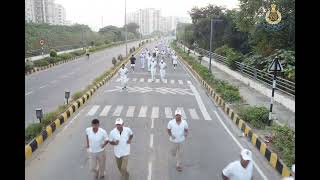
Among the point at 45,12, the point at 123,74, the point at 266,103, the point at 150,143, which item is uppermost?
the point at 45,12

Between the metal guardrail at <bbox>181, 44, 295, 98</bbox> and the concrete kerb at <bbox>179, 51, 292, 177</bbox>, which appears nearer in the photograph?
the concrete kerb at <bbox>179, 51, 292, 177</bbox>

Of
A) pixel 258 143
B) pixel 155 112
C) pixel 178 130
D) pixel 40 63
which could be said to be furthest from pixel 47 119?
pixel 40 63

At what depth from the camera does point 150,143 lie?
12664 millimetres

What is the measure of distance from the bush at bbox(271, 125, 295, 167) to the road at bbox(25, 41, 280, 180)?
546 mm

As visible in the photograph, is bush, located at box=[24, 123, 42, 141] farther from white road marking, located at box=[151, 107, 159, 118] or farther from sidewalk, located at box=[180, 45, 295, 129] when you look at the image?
sidewalk, located at box=[180, 45, 295, 129]

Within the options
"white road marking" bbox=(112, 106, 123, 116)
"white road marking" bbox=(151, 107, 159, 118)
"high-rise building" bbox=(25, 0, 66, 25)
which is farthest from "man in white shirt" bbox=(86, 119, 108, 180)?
"high-rise building" bbox=(25, 0, 66, 25)

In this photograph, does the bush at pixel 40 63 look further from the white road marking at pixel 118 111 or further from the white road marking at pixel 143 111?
the white road marking at pixel 143 111

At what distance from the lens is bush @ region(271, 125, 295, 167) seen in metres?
10.6

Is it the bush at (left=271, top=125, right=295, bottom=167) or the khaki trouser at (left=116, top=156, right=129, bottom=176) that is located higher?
the khaki trouser at (left=116, top=156, right=129, bottom=176)

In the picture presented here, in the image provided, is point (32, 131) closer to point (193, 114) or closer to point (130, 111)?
point (130, 111)

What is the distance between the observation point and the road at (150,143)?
10.1m

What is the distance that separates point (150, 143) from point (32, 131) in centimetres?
385
